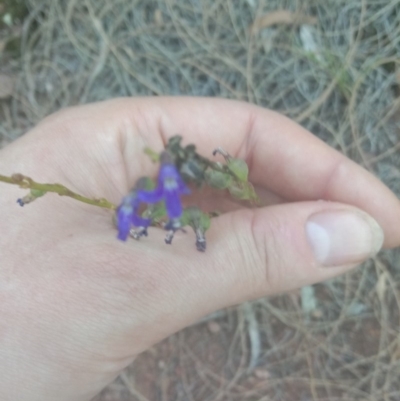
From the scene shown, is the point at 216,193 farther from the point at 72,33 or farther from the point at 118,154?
the point at 72,33

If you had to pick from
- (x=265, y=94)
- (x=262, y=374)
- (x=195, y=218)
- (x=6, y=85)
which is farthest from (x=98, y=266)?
(x=6, y=85)

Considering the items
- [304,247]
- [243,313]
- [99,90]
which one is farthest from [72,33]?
[304,247]

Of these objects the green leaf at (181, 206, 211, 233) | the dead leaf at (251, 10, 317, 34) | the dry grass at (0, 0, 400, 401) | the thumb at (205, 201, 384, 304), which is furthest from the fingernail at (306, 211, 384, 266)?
the dead leaf at (251, 10, 317, 34)

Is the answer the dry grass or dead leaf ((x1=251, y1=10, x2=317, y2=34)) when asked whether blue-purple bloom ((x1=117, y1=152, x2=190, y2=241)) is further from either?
dead leaf ((x1=251, y1=10, x2=317, y2=34))

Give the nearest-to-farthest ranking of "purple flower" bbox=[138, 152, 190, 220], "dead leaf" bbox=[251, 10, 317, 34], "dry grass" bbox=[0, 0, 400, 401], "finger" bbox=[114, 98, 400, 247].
Answer: "purple flower" bbox=[138, 152, 190, 220] → "finger" bbox=[114, 98, 400, 247] → "dry grass" bbox=[0, 0, 400, 401] → "dead leaf" bbox=[251, 10, 317, 34]

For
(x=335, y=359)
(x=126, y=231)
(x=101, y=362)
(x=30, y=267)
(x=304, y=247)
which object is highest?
(x=126, y=231)

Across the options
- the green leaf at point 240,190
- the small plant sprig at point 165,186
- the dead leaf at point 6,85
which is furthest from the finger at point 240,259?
the dead leaf at point 6,85
